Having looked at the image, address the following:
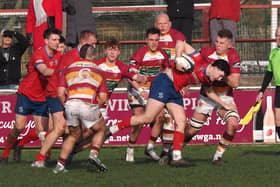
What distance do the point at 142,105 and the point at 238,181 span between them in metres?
3.57

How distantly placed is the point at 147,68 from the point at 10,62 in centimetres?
392

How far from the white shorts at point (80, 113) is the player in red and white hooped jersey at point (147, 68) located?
231cm

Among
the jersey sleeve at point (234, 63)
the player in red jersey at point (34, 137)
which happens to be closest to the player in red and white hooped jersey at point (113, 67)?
the player in red jersey at point (34, 137)

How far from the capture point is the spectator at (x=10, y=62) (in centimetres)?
1903

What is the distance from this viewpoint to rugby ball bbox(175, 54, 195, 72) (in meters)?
14.3

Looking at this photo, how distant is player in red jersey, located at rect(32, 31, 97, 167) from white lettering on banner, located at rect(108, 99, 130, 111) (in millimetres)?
3713

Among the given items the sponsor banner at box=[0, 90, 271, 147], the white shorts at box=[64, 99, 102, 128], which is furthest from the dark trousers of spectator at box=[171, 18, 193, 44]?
the white shorts at box=[64, 99, 102, 128]

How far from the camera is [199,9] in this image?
19922 millimetres

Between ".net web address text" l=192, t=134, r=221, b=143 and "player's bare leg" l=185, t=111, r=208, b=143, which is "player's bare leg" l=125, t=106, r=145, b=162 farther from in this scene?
".net web address text" l=192, t=134, r=221, b=143

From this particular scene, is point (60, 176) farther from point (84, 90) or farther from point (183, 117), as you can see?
point (183, 117)

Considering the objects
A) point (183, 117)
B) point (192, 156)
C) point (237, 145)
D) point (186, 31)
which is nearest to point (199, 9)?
point (186, 31)

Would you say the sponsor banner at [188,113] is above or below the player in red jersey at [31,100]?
below

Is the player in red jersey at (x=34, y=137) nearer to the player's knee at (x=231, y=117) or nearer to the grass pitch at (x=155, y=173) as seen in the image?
the grass pitch at (x=155, y=173)

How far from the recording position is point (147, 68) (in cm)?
1623
